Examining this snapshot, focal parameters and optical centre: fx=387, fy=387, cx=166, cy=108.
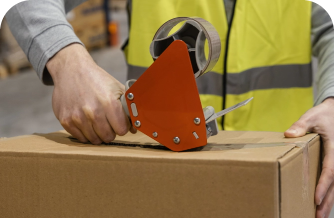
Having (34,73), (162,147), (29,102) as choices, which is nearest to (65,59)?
(162,147)

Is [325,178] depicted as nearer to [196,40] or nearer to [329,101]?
[329,101]

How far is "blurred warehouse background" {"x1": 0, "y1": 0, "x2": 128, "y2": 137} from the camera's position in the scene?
3473 mm

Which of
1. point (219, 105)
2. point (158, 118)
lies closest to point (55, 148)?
point (158, 118)

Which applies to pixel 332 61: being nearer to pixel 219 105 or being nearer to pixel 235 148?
pixel 219 105

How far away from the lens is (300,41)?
113 centimetres

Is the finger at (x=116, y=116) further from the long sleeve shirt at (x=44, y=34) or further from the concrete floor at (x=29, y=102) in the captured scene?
the concrete floor at (x=29, y=102)

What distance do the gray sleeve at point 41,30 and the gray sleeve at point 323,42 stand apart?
66 cm

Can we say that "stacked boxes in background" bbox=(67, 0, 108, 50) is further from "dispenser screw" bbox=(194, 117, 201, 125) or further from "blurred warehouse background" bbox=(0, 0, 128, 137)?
"dispenser screw" bbox=(194, 117, 201, 125)

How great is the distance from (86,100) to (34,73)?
14.3 ft

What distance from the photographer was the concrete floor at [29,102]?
3350 millimetres

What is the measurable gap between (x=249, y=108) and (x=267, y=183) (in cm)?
60

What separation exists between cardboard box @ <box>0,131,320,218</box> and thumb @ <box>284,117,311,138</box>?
0.02 m

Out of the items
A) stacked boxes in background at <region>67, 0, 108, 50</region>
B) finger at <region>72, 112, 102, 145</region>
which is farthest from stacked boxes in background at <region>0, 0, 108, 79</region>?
finger at <region>72, 112, 102, 145</region>

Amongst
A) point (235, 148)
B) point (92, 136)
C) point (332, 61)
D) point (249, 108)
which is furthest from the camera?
point (249, 108)
